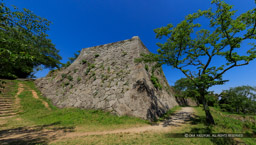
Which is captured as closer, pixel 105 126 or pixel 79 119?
pixel 105 126

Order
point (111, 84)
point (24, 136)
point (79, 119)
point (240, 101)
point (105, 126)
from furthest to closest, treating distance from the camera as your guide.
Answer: point (240, 101) < point (111, 84) < point (79, 119) < point (105, 126) < point (24, 136)

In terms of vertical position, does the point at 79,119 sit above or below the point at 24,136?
above

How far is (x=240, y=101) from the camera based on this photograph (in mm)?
22125

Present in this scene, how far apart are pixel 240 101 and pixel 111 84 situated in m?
32.8

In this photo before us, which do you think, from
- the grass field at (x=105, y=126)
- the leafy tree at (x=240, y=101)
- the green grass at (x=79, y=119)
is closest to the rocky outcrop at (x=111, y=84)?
the green grass at (x=79, y=119)

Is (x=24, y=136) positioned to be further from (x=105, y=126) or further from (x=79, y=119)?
(x=105, y=126)

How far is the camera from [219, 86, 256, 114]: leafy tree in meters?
21.2

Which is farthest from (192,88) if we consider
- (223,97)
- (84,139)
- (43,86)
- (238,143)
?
(223,97)

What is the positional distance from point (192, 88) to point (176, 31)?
5734mm

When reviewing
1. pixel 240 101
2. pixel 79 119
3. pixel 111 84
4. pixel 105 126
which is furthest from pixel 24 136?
pixel 240 101

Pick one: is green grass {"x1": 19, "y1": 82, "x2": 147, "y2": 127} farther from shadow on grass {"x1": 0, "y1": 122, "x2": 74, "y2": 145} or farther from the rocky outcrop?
shadow on grass {"x1": 0, "y1": 122, "x2": 74, "y2": 145}

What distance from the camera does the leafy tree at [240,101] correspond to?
21208 mm

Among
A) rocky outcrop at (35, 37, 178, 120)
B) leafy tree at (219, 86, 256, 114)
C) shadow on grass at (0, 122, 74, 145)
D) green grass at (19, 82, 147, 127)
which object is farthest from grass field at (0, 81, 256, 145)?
leafy tree at (219, 86, 256, 114)

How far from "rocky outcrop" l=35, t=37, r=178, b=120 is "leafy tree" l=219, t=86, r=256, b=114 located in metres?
21.4
